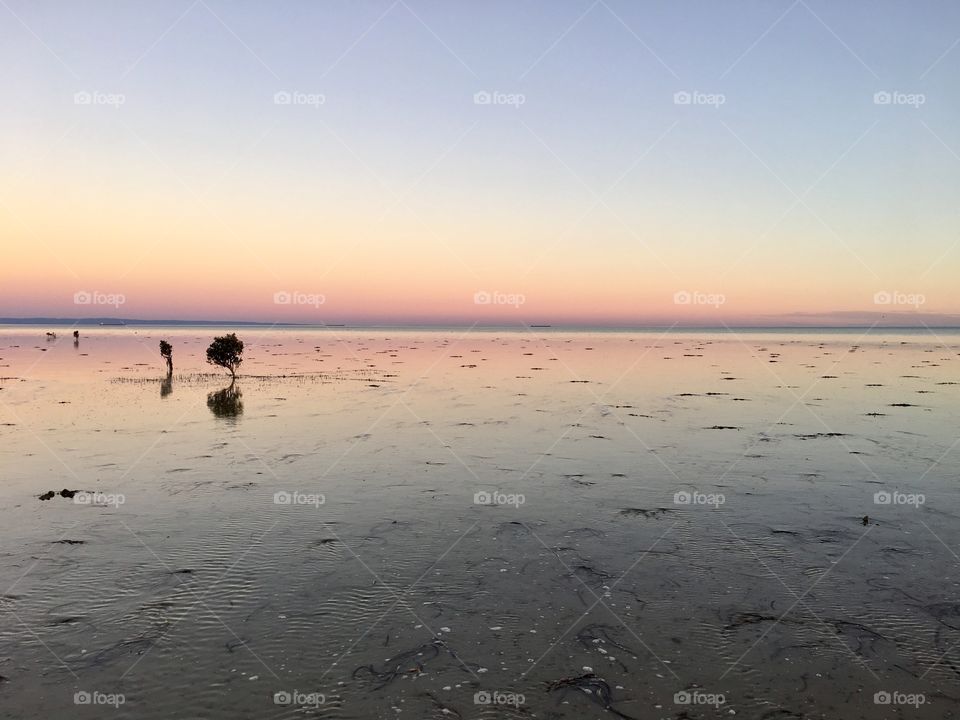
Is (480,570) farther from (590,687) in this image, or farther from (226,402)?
(226,402)

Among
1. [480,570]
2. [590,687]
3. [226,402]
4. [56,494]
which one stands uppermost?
[226,402]

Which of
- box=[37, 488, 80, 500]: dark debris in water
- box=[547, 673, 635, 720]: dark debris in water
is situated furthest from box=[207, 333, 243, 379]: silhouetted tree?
box=[547, 673, 635, 720]: dark debris in water

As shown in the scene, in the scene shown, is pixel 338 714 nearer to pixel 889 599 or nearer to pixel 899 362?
pixel 889 599

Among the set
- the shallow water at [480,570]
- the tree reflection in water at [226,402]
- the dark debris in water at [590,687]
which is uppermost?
the tree reflection in water at [226,402]

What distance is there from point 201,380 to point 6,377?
22.2 meters

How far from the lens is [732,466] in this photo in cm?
2714

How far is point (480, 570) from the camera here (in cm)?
1578

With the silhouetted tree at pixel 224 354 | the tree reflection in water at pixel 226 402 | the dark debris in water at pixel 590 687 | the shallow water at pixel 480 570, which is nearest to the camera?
the dark debris in water at pixel 590 687

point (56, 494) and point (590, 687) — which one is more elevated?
point (56, 494)

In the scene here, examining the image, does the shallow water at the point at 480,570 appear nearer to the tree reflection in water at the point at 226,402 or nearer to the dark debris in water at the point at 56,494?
the dark debris in water at the point at 56,494

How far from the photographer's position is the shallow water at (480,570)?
10.7 meters

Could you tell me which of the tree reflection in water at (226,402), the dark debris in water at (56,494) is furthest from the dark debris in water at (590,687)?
the tree reflection in water at (226,402)

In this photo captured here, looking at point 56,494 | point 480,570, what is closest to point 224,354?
point 56,494

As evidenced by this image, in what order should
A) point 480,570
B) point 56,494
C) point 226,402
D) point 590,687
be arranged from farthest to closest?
point 226,402
point 56,494
point 480,570
point 590,687
